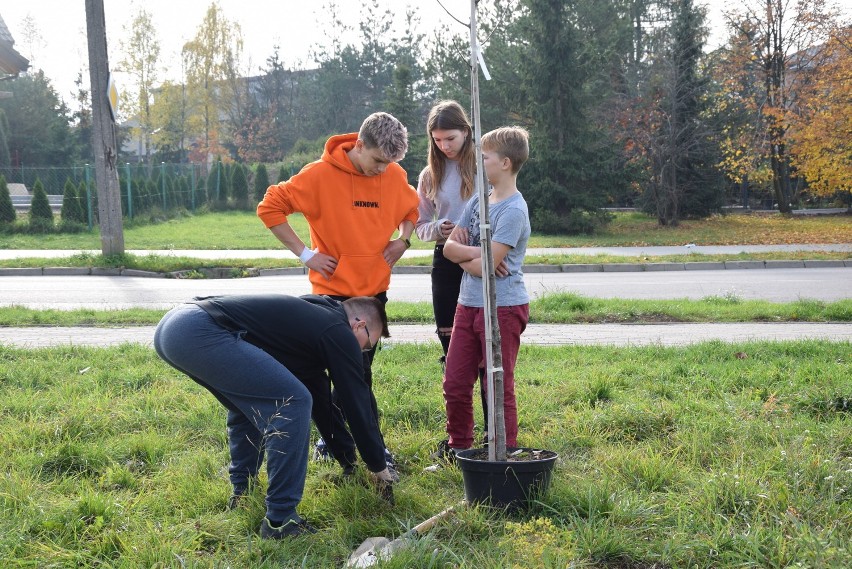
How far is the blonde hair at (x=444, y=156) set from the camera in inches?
178

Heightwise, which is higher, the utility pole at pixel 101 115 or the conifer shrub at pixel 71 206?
the utility pole at pixel 101 115

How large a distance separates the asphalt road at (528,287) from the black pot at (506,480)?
298 inches

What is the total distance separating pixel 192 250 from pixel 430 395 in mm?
15373

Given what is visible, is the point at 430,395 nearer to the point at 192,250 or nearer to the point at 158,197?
the point at 192,250

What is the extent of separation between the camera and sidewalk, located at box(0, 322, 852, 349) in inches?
311

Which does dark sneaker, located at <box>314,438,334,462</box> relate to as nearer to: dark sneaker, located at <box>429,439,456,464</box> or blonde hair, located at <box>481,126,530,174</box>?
dark sneaker, located at <box>429,439,456,464</box>

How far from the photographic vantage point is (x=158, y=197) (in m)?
31.5

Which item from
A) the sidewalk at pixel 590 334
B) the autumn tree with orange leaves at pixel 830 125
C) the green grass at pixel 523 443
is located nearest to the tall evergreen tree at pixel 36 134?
the autumn tree with orange leaves at pixel 830 125

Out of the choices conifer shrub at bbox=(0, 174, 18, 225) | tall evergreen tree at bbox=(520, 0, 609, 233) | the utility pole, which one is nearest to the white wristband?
the utility pole

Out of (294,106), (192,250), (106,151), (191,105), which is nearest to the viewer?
(106,151)

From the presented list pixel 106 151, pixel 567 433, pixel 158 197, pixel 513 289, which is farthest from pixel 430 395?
pixel 158 197

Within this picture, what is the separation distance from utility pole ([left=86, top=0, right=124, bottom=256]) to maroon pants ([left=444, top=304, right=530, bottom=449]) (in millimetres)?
12186

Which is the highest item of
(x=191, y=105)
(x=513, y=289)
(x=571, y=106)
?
(x=191, y=105)

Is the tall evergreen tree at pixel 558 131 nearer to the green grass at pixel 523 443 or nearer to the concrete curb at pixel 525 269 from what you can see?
the concrete curb at pixel 525 269
